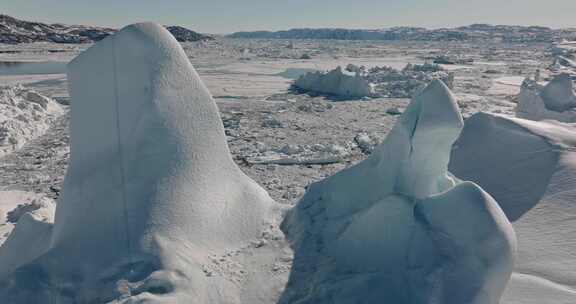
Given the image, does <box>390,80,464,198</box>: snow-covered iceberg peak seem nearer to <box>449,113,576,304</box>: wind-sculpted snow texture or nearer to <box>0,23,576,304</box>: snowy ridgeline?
<box>0,23,576,304</box>: snowy ridgeline

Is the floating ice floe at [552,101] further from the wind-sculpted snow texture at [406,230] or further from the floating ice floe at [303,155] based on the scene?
the wind-sculpted snow texture at [406,230]

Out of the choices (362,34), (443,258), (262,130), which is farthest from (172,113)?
(362,34)

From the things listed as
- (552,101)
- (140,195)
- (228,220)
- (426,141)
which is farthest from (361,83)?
(140,195)

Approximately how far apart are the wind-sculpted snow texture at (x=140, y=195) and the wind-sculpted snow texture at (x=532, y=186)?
2.18m

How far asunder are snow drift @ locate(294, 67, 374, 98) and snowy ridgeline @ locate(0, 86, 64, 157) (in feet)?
28.0

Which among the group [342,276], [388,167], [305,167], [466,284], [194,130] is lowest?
[305,167]

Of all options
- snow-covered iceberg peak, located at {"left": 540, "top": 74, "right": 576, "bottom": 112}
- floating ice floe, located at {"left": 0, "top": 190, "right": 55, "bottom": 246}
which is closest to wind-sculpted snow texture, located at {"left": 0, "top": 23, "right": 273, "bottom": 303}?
floating ice floe, located at {"left": 0, "top": 190, "right": 55, "bottom": 246}

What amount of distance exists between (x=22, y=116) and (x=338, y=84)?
10.0 metres

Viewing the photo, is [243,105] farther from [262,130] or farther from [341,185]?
[341,185]

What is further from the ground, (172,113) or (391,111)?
(172,113)

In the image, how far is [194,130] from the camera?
3734 millimetres

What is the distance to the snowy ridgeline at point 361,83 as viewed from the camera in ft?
50.0

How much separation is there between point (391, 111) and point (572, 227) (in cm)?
871

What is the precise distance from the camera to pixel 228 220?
3605mm
